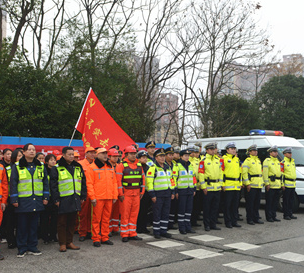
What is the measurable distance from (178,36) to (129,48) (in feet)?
18.4

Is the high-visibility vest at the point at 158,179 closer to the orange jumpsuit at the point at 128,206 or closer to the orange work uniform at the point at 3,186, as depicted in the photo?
the orange jumpsuit at the point at 128,206

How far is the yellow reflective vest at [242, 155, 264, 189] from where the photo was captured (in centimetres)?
1005

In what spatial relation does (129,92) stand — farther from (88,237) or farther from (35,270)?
(35,270)

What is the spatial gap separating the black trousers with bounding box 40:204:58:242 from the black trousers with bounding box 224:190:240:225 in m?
4.26

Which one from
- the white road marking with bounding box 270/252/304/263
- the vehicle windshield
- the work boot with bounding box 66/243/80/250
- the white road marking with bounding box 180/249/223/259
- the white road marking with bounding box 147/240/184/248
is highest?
the vehicle windshield

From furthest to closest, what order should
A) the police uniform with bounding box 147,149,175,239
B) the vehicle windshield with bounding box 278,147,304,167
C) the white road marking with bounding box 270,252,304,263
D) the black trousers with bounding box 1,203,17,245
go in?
the vehicle windshield with bounding box 278,147,304,167
the police uniform with bounding box 147,149,175,239
the black trousers with bounding box 1,203,17,245
the white road marking with bounding box 270,252,304,263

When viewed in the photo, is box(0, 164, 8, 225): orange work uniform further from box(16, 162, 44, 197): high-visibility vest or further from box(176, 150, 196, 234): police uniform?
box(176, 150, 196, 234): police uniform

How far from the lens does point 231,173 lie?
9531mm

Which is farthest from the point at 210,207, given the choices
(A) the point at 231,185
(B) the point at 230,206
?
(A) the point at 231,185

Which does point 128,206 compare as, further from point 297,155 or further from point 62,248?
point 297,155

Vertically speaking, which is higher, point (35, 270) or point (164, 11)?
point (164, 11)

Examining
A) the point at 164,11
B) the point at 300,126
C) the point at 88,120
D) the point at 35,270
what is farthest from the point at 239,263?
the point at 300,126

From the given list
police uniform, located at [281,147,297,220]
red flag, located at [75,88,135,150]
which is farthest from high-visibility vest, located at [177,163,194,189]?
police uniform, located at [281,147,297,220]

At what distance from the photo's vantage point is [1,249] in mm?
7062
